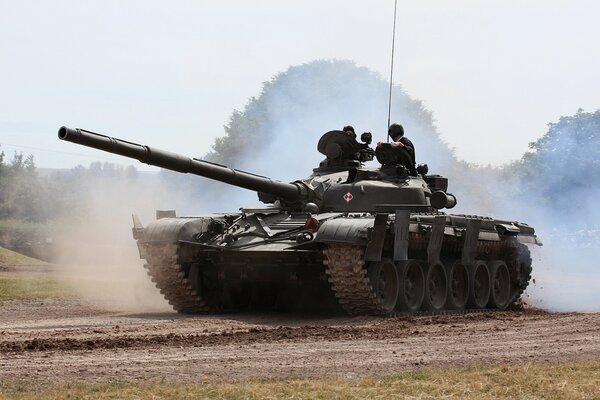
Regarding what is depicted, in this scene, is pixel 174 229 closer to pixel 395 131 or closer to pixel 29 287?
pixel 395 131

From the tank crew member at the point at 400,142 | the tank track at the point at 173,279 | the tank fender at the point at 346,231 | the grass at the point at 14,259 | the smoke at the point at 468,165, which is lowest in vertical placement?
the tank track at the point at 173,279

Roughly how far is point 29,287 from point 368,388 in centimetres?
1979

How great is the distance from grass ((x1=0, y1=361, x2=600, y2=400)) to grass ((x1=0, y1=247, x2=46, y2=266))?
1246 inches

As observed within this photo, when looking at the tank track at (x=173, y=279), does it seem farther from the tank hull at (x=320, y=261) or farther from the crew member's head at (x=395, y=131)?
the crew member's head at (x=395, y=131)

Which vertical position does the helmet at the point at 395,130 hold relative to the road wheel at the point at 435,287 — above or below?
above

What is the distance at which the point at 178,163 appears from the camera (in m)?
17.8

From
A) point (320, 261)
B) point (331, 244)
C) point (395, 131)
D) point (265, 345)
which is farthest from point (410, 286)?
point (265, 345)

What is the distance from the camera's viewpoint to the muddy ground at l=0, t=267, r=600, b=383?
37.3ft

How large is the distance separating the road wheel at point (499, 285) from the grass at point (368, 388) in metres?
11.6

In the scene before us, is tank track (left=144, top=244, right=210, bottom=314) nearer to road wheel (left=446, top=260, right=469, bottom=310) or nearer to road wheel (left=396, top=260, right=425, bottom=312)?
road wheel (left=396, top=260, right=425, bottom=312)

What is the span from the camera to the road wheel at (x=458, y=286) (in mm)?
21109

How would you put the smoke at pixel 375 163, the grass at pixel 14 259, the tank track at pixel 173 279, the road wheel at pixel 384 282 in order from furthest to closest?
the grass at pixel 14 259
the smoke at pixel 375 163
the tank track at pixel 173 279
the road wheel at pixel 384 282

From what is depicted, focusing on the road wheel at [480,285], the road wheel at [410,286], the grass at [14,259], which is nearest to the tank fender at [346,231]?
the road wheel at [410,286]

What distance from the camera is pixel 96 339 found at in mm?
14000
